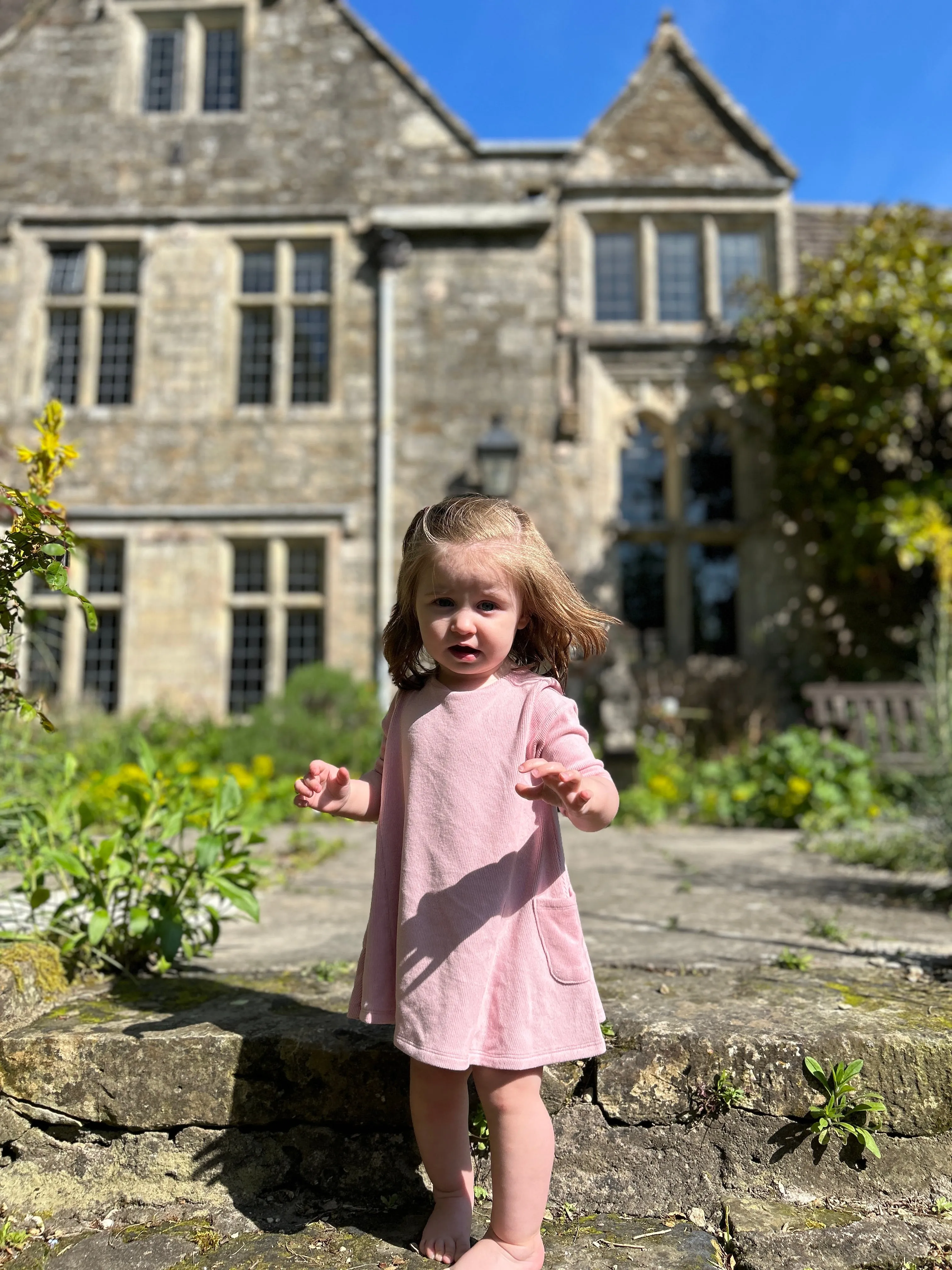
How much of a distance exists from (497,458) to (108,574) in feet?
13.3

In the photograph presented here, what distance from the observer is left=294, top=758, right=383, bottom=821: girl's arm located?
165 cm

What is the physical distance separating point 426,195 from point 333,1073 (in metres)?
9.26

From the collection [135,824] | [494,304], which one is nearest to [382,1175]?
[135,824]

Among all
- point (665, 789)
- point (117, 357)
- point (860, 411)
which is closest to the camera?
point (665, 789)

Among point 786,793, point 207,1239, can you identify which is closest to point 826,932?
point 207,1239

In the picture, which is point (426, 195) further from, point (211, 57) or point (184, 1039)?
point (184, 1039)

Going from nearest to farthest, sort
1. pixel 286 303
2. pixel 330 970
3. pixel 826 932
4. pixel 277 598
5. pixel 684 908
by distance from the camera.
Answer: pixel 330 970
pixel 826 932
pixel 684 908
pixel 277 598
pixel 286 303

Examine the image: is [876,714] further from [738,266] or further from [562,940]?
[562,940]

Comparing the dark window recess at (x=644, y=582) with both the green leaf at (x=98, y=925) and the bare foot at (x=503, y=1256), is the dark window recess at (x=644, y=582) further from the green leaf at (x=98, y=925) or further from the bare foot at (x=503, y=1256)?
the bare foot at (x=503, y=1256)

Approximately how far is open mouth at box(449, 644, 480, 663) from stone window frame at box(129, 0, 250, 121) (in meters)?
9.80

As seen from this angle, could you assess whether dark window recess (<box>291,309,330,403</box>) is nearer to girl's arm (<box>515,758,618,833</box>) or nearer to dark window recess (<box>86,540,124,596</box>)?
dark window recess (<box>86,540,124,596</box>)

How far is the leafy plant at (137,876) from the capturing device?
7.03ft

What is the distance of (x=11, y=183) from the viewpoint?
957cm

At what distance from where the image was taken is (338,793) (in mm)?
1692
